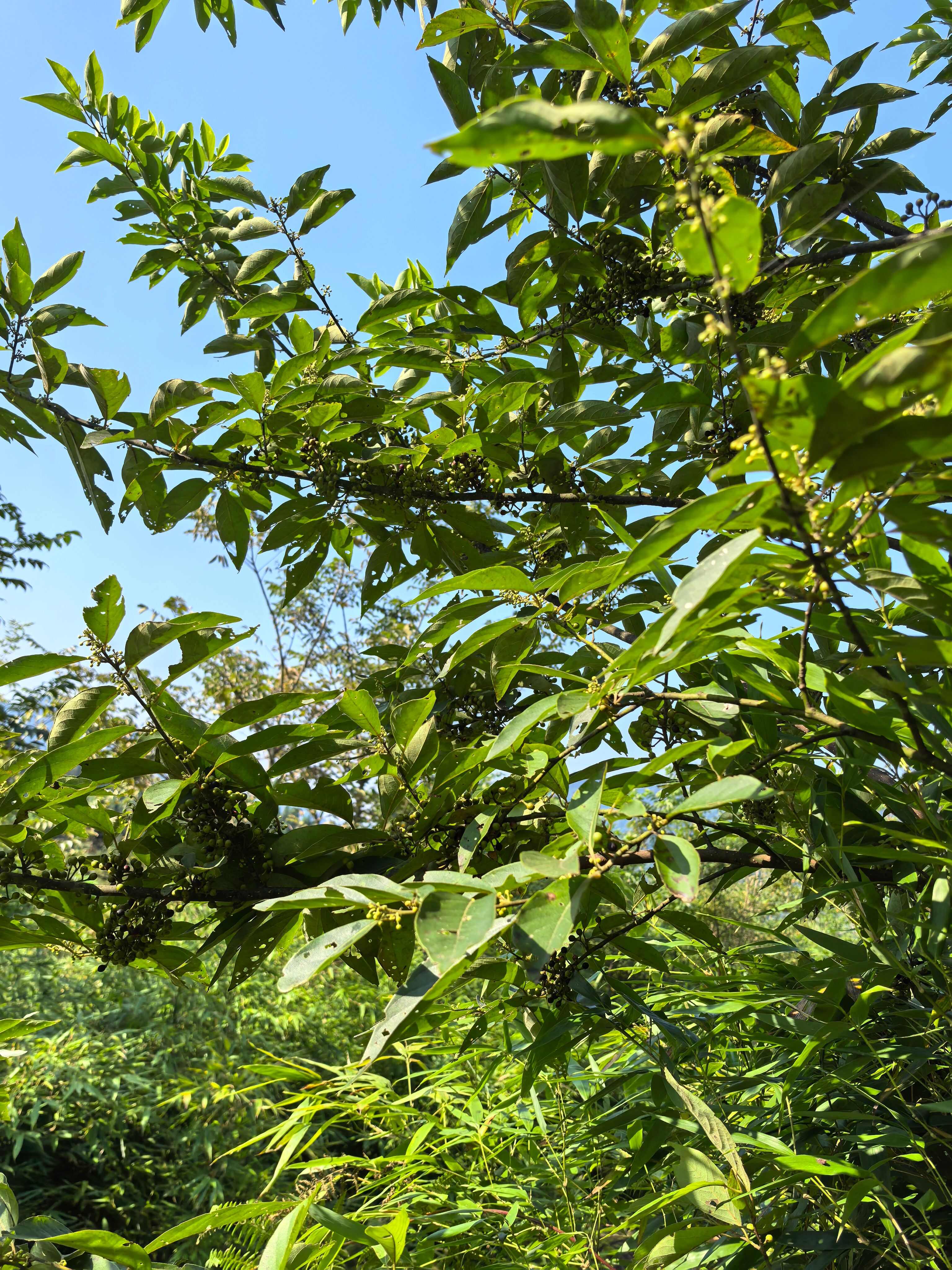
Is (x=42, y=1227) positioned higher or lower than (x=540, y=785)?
lower

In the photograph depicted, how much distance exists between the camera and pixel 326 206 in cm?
132

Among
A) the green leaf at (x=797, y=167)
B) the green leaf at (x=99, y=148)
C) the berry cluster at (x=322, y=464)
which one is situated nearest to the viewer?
the green leaf at (x=797, y=167)

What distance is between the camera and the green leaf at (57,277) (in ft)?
3.93

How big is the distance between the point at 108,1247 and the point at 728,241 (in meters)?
1.04

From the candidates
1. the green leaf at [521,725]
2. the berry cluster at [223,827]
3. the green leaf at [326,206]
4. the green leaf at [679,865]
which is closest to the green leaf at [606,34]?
the green leaf at [326,206]

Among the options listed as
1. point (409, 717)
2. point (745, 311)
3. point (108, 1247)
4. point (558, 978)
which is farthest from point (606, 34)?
point (108, 1247)

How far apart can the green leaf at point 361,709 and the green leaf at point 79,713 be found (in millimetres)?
259

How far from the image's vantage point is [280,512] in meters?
1.40

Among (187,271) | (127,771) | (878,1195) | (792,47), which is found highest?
(187,271)

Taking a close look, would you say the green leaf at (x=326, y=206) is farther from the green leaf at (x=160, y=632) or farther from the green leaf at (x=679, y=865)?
the green leaf at (x=679, y=865)

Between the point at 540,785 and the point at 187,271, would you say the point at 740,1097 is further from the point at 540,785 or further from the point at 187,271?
the point at 187,271

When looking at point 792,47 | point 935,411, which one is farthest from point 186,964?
point 792,47

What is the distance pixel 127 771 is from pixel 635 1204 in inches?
35.5

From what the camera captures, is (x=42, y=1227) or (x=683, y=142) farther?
(x=42, y=1227)
